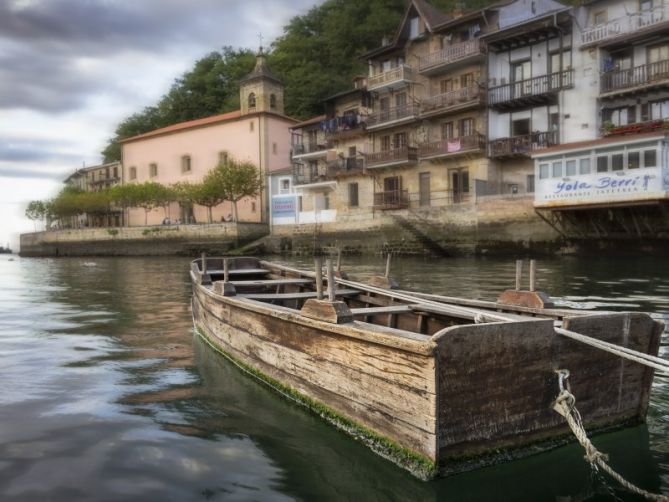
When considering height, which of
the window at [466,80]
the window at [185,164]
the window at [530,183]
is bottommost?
the window at [530,183]

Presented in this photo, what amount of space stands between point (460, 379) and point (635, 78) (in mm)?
27248

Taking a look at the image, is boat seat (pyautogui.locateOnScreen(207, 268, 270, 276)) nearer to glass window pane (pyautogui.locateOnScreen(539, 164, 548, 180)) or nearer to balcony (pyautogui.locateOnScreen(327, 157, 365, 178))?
glass window pane (pyautogui.locateOnScreen(539, 164, 548, 180))

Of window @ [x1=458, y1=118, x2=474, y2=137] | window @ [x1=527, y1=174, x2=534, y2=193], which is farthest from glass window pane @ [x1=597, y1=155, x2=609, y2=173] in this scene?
window @ [x1=458, y1=118, x2=474, y2=137]

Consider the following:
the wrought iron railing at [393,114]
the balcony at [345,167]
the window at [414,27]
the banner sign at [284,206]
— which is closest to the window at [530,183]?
the wrought iron railing at [393,114]

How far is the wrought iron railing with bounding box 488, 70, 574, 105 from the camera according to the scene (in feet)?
95.2

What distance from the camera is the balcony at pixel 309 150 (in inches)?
1718

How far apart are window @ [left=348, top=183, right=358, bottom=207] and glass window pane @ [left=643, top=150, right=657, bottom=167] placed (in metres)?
20.6

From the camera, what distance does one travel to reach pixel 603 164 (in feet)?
81.8

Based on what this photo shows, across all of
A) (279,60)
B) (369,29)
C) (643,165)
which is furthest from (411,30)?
(279,60)

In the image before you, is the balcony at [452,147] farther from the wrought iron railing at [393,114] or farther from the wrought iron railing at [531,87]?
the wrought iron railing at [393,114]

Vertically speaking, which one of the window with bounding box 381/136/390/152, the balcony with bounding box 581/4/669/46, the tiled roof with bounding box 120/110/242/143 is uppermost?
the tiled roof with bounding box 120/110/242/143

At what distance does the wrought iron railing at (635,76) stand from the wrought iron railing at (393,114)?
38.0 ft

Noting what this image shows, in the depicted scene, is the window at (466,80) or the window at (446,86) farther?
the window at (446,86)

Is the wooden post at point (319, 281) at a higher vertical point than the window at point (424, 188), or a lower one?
lower
